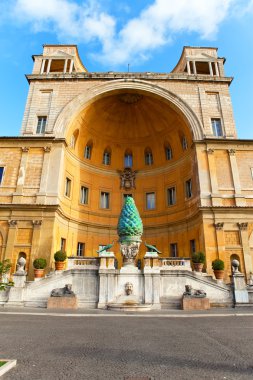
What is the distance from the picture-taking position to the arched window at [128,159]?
2934 centimetres

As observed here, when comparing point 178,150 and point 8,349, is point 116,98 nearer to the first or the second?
point 178,150

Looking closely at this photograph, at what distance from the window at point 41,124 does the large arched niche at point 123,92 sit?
1.54 metres

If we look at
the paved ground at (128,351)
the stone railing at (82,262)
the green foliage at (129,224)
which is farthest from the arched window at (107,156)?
the paved ground at (128,351)

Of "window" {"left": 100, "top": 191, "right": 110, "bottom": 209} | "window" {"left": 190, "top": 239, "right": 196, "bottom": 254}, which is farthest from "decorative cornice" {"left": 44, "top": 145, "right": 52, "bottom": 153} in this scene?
"window" {"left": 190, "top": 239, "right": 196, "bottom": 254}

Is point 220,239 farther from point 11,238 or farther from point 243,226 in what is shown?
point 11,238

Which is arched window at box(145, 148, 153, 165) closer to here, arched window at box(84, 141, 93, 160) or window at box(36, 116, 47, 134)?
arched window at box(84, 141, 93, 160)

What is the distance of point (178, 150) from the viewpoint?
26328mm

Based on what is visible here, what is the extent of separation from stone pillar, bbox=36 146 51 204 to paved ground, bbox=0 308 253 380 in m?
13.9

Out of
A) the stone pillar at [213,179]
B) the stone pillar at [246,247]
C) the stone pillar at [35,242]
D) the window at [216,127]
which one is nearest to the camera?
the stone pillar at [35,242]

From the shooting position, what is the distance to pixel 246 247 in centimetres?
1961

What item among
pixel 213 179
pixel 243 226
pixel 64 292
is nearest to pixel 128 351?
pixel 64 292

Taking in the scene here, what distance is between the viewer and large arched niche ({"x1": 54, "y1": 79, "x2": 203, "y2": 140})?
78.2ft

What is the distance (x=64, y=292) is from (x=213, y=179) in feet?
49.4

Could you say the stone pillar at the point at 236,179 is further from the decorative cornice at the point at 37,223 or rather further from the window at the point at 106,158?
the decorative cornice at the point at 37,223
